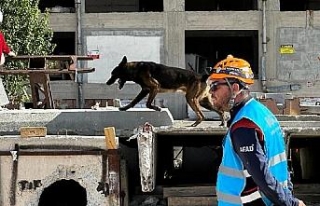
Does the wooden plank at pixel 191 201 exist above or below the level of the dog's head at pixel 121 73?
below

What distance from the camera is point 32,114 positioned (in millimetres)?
5699

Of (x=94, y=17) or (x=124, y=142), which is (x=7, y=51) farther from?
(x=94, y=17)

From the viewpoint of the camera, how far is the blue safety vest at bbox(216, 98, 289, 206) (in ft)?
11.0

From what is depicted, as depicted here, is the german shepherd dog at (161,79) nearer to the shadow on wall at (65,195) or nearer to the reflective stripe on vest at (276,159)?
the shadow on wall at (65,195)

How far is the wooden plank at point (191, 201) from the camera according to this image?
5.05 metres

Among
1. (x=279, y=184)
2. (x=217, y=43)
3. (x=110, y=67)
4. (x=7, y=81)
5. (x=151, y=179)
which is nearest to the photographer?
(x=279, y=184)

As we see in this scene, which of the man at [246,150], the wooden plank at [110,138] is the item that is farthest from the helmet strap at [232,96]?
the wooden plank at [110,138]

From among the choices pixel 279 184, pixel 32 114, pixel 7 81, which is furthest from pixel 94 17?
pixel 279 184

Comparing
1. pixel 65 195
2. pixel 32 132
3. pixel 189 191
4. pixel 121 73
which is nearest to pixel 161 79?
pixel 121 73

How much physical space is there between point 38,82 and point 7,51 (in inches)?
19.1

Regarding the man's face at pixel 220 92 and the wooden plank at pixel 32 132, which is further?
the wooden plank at pixel 32 132

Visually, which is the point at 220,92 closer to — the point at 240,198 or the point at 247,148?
the point at 247,148

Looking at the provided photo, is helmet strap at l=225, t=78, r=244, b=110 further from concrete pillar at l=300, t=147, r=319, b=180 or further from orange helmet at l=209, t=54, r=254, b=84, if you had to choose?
concrete pillar at l=300, t=147, r=319, b=180

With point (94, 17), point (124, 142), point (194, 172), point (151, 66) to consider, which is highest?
point (94, 17)
